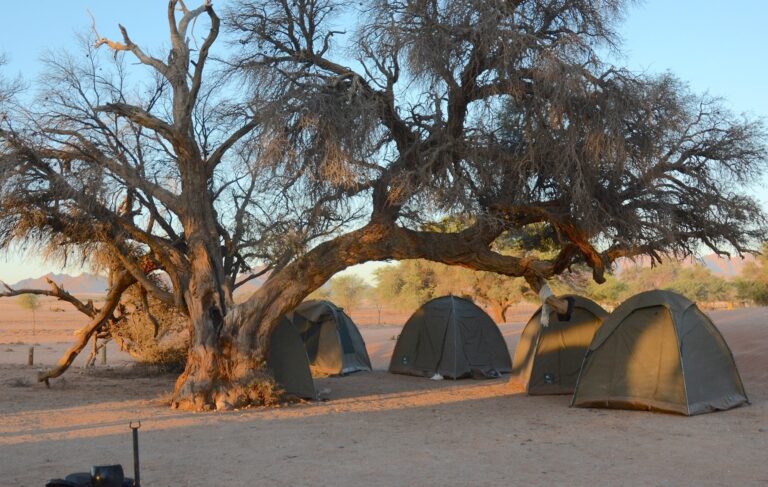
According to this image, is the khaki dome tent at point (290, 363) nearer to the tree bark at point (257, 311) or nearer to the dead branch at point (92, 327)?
the tree bark at point (257, 311)

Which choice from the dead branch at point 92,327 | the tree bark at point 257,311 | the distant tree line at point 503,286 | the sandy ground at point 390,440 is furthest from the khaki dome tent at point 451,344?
the dead branch at point 92,327

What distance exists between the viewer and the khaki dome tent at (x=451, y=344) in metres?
19.1

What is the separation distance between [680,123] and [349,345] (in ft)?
37.8

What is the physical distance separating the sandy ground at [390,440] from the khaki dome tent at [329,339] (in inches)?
160

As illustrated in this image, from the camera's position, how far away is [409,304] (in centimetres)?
5156

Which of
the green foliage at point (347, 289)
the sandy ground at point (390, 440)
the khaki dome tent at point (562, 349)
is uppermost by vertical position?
the green foliage at point (347, 289)

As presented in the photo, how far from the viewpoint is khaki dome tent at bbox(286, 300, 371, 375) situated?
20.6m

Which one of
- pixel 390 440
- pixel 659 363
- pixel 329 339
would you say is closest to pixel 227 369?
pixel 390 440

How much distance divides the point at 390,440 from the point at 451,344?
8831 millimetres

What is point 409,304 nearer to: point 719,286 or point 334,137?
point 719,286

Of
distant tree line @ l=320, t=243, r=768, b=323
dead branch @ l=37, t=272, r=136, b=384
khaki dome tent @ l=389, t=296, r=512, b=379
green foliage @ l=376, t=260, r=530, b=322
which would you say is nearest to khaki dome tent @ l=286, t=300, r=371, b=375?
khaki dome tent @ l=389, t=296, r=512, b=379

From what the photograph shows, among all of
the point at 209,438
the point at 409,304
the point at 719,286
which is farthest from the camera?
the point at 719,286

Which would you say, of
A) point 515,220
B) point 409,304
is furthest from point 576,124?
point 409,304

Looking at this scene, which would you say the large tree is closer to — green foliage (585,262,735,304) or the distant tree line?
the distant tree line
